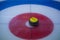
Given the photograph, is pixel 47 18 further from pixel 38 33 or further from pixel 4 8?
pixel 4 8

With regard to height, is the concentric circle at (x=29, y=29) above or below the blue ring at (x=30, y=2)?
below

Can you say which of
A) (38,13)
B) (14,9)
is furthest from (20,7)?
Result: (38,13)

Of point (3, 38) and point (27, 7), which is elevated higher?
point (27, 7)

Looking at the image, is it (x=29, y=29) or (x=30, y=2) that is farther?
(x=30, y=2)

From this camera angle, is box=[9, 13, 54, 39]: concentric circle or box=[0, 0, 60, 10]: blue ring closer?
box=[9, 13, 54, 39]: concentric circle

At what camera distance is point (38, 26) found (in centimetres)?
141

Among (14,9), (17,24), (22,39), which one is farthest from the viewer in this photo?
(14,9)

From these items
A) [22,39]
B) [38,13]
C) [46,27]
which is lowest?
[22,39]

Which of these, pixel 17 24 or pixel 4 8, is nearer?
pixel 17 24

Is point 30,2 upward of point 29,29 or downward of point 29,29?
upward

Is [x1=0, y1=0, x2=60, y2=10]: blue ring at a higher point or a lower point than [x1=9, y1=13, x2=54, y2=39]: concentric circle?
higher

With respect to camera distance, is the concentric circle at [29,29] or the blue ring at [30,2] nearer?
the concentric circle at [29,29]

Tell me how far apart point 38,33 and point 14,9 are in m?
0.33

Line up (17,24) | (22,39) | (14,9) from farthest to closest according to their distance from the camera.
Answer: (14,9)
(17,24)
(22,39)
